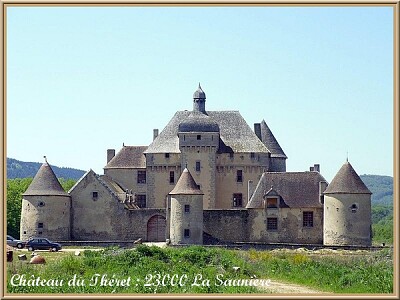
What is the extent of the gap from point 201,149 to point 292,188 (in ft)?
27.6

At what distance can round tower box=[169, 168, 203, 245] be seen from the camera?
56.1 meters

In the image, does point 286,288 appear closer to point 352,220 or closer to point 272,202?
point 352,220

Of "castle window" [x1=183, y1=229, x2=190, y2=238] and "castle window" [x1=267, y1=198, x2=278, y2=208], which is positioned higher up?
"castle window" [x1=267, y1=198, x2=278, y2=208]

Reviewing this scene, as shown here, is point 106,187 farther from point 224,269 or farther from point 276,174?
point 224,269

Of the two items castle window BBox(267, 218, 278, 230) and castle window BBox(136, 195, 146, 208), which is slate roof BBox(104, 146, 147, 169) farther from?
castle window BBox(267, 218, 278, 230)

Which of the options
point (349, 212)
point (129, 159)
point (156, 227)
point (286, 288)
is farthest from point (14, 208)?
point (286, 288)

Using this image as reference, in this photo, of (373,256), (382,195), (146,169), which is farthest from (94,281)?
(382,195)

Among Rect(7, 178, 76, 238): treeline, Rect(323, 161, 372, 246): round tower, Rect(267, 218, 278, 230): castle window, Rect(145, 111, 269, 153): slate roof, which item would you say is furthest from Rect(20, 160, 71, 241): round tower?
Rect(323, 161, 372, 246): round tower

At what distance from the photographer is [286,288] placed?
3228cm

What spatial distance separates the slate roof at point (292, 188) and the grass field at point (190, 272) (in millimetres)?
12486

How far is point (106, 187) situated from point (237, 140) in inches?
441

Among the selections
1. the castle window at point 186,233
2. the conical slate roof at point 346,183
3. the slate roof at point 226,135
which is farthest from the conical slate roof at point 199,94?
the conical slate roof at point 346,183

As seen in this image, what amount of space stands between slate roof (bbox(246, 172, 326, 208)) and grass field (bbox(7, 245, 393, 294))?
12.5 meters

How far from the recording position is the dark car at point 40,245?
5219 centimetres
